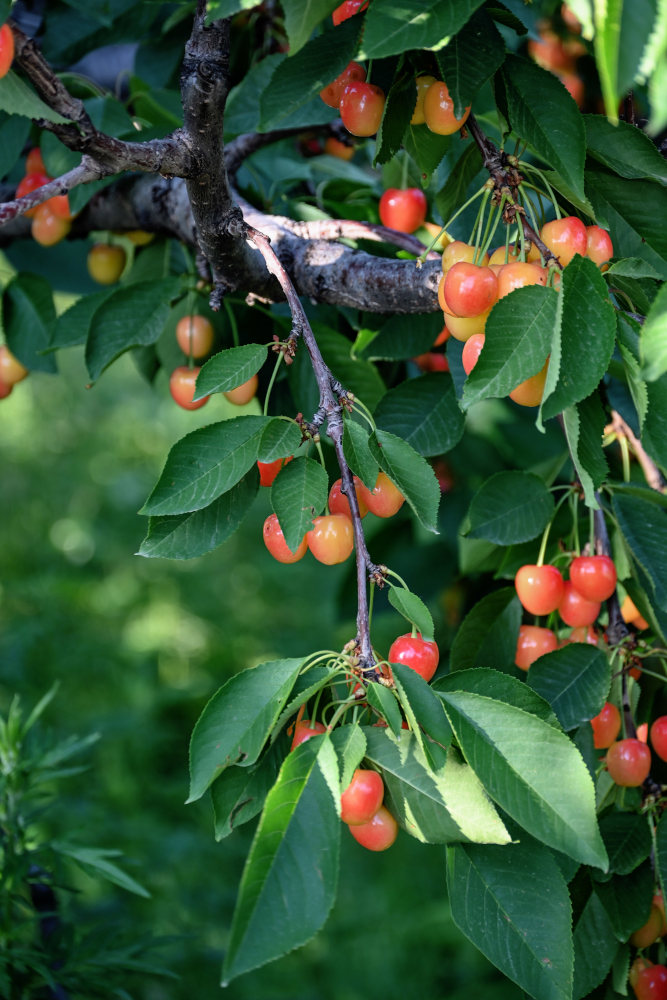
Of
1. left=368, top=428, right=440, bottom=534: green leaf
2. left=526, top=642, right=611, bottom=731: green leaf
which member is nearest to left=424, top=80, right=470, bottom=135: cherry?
left=368, top=428, right=440, bottom=534: green leaf

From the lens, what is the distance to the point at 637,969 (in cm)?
75

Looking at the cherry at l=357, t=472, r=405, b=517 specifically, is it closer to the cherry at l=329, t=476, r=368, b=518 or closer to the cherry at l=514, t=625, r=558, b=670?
the cherry at l=329, t=476, r=368, b=518

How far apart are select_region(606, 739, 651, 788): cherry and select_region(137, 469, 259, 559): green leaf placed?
14.8 inches

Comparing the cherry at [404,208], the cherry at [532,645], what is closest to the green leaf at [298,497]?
the cherry at [532,645]

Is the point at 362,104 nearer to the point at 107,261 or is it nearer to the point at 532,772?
the point at 532,772

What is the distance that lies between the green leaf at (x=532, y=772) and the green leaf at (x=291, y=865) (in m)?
0.09

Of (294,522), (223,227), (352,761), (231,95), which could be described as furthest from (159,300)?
(352,761)

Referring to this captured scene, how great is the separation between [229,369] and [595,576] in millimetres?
372

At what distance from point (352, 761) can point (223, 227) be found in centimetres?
44

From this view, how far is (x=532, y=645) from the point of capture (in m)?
0.84

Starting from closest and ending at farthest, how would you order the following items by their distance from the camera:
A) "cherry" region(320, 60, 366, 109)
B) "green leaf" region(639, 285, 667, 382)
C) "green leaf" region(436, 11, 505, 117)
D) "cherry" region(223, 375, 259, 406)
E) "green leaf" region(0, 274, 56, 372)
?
"green leaf" region(639, 285, 667, 382) → "green leaf" region(436, 11, 505, 117) → "cherry" region(320, 60, 366, 109) → "cherry" region(223, 375, 259, 406) → "green leaf" region(0, 274, 56, 372)

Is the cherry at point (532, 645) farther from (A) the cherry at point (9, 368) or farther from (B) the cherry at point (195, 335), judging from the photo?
(A) the cherry at point (9, 368)

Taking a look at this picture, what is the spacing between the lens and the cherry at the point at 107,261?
45.1 inches

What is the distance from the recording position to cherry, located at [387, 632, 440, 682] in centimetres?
58
